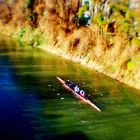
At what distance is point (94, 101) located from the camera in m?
33.3

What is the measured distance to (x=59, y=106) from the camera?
31156 millimetres

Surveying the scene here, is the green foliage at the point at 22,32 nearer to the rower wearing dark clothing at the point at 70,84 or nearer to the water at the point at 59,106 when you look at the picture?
the water at the point at 59,106

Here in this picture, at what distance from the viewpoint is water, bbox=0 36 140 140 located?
1025 inches

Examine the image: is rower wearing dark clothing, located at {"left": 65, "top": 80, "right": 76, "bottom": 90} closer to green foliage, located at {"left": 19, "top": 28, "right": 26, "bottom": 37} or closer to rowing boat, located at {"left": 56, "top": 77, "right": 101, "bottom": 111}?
rowing boat, located at {"left": 56, "top": 77, "right": 101, "bottom": 111}

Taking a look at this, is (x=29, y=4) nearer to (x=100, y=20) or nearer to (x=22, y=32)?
(x=22, y=32)

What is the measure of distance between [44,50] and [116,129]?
32.9m

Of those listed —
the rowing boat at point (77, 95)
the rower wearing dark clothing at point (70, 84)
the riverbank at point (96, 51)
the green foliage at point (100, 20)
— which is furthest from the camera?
the green foliage at point (100, 20)

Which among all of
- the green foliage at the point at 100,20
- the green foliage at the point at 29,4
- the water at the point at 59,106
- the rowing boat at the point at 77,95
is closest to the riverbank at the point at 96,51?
the green foliage at the point at 100,20

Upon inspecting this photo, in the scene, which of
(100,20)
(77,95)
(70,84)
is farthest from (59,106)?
(100,20)

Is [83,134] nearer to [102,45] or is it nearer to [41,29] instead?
[102,45]

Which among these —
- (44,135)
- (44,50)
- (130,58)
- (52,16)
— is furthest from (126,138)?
(52,16)

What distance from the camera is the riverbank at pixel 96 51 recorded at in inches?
1647

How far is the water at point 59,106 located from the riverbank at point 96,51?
57.9 inches

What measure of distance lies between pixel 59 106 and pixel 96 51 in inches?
730
